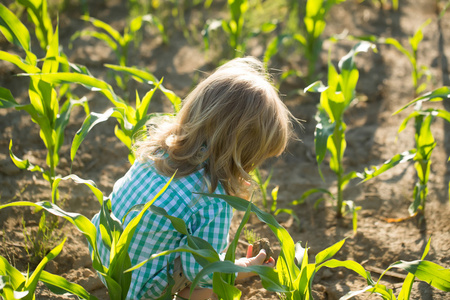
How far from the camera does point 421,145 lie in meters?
2.15

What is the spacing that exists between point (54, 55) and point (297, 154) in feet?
5.01

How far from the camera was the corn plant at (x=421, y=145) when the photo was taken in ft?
6.65

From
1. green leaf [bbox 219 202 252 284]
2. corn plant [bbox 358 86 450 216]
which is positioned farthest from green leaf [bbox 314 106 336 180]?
green leaf [bbox 219 202 252 284]

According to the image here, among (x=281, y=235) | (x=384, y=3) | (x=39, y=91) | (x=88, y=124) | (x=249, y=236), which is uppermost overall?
(x=384, y=3)

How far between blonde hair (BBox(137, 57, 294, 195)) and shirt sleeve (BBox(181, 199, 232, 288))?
2.6 inches

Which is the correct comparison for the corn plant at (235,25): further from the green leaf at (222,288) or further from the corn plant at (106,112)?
the green leaf at (222,288)

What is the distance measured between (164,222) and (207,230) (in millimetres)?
143

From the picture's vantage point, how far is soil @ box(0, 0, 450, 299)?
210cm

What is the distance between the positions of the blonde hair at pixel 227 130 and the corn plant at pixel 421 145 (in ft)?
2.18

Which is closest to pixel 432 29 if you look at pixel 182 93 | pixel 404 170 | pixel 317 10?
pixel 317 10

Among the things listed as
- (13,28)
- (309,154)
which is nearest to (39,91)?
(13,28)

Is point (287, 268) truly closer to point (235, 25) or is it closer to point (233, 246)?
point (233, 246)

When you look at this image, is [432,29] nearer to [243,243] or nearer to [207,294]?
[243,243]

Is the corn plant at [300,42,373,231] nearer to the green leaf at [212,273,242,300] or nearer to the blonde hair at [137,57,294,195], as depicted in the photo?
the blonde hair at [137,57,294,195]
